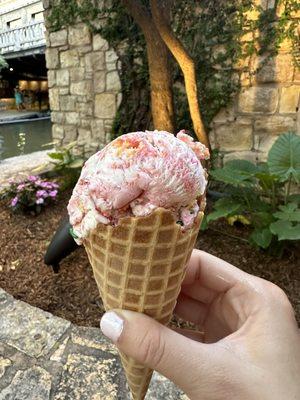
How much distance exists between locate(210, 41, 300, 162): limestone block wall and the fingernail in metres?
3.34

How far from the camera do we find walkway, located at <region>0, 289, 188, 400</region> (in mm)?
1796

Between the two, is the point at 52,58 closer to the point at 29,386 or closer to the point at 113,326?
the point at 29,386

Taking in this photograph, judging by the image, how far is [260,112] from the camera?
385 cm

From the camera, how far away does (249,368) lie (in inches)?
39.9

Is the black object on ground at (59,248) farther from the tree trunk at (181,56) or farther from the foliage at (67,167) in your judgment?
the foliage at (67,167)

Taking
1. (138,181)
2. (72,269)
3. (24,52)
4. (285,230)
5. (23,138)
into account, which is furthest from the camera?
(24,52)

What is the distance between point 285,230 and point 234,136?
201 cm

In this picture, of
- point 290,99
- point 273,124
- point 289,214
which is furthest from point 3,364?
point 290,99

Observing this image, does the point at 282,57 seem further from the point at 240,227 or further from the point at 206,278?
the point at 206,278

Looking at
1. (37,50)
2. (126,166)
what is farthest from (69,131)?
(37,50)

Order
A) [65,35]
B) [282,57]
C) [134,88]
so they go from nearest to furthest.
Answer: [282,57] → [134,88] → [65,35]

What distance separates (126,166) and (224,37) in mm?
3600

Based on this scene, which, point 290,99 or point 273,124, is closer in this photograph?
point 290,99

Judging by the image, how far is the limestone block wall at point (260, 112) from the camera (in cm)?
360
